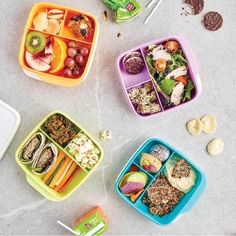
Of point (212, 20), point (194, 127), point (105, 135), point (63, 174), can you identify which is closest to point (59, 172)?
point (63, 174)

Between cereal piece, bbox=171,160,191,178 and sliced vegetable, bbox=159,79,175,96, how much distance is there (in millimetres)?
176

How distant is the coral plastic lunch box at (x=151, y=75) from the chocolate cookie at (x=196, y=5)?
8 centimetres

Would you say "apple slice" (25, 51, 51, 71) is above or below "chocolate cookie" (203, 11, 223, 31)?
below

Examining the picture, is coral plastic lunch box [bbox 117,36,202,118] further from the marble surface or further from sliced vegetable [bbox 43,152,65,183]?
sliced vegetable [bbox 43,152,65,183]

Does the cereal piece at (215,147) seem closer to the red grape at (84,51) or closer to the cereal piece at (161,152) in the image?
the cereal piece at (161,152)

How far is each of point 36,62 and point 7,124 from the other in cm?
17

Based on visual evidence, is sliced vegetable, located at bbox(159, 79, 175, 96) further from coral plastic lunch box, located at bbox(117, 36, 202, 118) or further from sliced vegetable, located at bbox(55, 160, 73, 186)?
sliced vegetable, located at bbox(55, 160, 73, 186)

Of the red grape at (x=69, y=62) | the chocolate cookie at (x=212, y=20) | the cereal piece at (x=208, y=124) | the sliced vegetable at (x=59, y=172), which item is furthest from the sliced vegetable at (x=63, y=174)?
the chocolate cookie at (x=212, y=20)

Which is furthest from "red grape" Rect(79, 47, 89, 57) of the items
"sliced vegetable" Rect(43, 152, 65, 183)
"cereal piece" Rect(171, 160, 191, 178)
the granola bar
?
"cereal piece" Rect(171, 160, 191, 178)

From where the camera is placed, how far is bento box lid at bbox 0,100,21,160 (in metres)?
1.26

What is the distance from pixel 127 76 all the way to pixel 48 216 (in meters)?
0.41

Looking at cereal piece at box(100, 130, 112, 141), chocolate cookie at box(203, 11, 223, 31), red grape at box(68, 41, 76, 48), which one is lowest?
cereal piece at box(100, 130, 112, 141)

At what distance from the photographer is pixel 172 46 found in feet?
4.11

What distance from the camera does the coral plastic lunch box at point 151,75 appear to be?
1250mm
